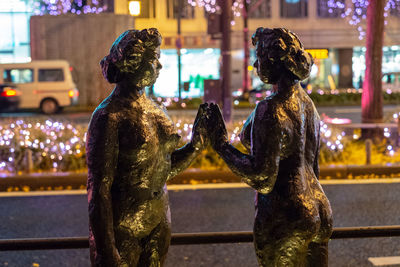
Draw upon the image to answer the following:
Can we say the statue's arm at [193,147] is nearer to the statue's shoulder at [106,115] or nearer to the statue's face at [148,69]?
the statue's face at [148,69]

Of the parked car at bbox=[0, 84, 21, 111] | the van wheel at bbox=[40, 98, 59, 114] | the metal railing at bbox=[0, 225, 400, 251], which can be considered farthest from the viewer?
the van wheel at bbox=[40, 98, 59, 114]

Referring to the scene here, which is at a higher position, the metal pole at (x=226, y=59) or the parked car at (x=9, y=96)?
the metal pole at (x=226, y=59)

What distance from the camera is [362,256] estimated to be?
477 centimetres

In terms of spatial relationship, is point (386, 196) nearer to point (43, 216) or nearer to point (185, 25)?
point (43, 216)

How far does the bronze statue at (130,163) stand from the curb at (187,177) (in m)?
5.60

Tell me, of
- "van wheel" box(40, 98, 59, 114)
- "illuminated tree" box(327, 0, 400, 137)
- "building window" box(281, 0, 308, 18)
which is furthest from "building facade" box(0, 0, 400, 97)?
"illuminated tree" box(327, 0, 400, 137)

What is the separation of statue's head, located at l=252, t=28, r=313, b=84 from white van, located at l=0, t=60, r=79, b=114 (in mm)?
18838

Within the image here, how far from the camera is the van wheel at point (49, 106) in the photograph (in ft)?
66.5

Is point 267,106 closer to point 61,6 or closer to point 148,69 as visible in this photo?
point 148,69

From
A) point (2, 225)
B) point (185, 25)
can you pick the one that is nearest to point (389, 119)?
point (2, 225)

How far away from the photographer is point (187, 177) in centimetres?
780

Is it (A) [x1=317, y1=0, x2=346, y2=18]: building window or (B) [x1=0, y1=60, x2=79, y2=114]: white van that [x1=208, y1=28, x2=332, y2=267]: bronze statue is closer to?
(B) [x1=0, y1=60, x2=79, y2=114]: white van

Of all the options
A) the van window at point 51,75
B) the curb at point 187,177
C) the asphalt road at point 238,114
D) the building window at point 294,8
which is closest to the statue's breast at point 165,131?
the curb at point 187,177

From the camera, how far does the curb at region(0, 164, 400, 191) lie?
7.59 metres
